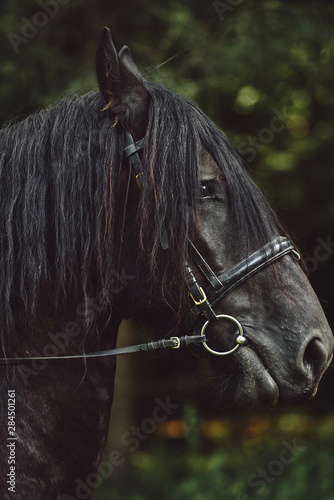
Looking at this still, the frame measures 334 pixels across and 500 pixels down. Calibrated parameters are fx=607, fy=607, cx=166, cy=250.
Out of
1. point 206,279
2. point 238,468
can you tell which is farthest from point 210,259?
point 238,468

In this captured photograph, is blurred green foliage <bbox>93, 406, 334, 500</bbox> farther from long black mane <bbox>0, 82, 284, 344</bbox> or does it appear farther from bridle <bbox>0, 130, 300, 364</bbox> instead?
long black mane <bbox>0, 82, 284, 344</bbox>

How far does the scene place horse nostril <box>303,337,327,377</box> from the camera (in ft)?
6.50

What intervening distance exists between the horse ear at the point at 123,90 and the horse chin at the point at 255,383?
0.84 meters

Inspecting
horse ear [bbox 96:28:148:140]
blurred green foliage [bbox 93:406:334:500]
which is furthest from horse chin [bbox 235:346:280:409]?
blurred green foliage [bbox 93:406:334:500]

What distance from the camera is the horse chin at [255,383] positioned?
78.0 inches

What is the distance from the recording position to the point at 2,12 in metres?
4.40

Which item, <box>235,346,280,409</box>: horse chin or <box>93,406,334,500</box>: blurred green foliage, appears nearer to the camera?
<box>235,346,280,409</box>: horse chin

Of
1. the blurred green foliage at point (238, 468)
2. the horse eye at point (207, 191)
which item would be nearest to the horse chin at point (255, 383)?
the horse eye at point (207, 191)

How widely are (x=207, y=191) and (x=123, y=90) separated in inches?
17.7

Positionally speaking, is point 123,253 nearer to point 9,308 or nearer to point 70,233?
point 70,233

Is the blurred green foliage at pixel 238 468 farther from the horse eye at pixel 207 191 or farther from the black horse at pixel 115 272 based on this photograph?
the horse eye at pixel 207 191

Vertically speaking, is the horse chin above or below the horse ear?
below

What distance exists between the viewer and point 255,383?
1997 mm

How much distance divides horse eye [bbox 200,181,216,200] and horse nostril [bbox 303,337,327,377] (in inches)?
23.1
